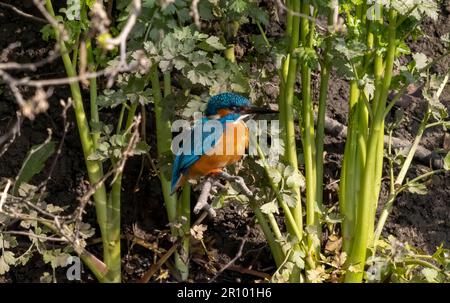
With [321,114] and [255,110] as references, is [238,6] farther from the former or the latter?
[321,114]

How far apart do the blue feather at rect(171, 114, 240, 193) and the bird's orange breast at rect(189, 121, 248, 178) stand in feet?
0.07

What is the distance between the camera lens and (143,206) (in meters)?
3.86

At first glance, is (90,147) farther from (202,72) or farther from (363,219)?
(363,219)

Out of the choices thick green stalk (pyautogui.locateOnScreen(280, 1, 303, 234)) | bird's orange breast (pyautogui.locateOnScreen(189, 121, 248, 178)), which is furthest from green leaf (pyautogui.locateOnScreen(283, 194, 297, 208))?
bird's orange breast (pyautogui.locateOnScreen(189, 121, 248, 178))

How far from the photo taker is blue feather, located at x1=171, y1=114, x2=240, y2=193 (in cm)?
345

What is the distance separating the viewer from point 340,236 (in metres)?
3.71

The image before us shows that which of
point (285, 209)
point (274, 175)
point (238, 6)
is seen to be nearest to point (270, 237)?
point (285, 209)

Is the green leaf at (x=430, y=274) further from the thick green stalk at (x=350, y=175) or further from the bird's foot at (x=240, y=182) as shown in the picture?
the bird's foot at (x=240, y=182)

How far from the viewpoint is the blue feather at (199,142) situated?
345 cm

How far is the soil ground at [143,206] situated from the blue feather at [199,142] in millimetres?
380

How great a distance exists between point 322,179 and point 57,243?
1.18m

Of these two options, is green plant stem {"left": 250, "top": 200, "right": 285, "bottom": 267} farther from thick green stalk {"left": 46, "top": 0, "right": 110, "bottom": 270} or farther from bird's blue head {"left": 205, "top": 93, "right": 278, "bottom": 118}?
thick green stalk {"left": 46, "top": 0, "right": 110, "bottom": 270}

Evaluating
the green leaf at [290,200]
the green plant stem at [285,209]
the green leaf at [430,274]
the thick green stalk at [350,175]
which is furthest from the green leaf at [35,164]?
the green leaf at [430,274]

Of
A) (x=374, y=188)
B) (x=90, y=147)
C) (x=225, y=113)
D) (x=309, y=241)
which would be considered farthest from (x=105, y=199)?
(x=374, y=188)
